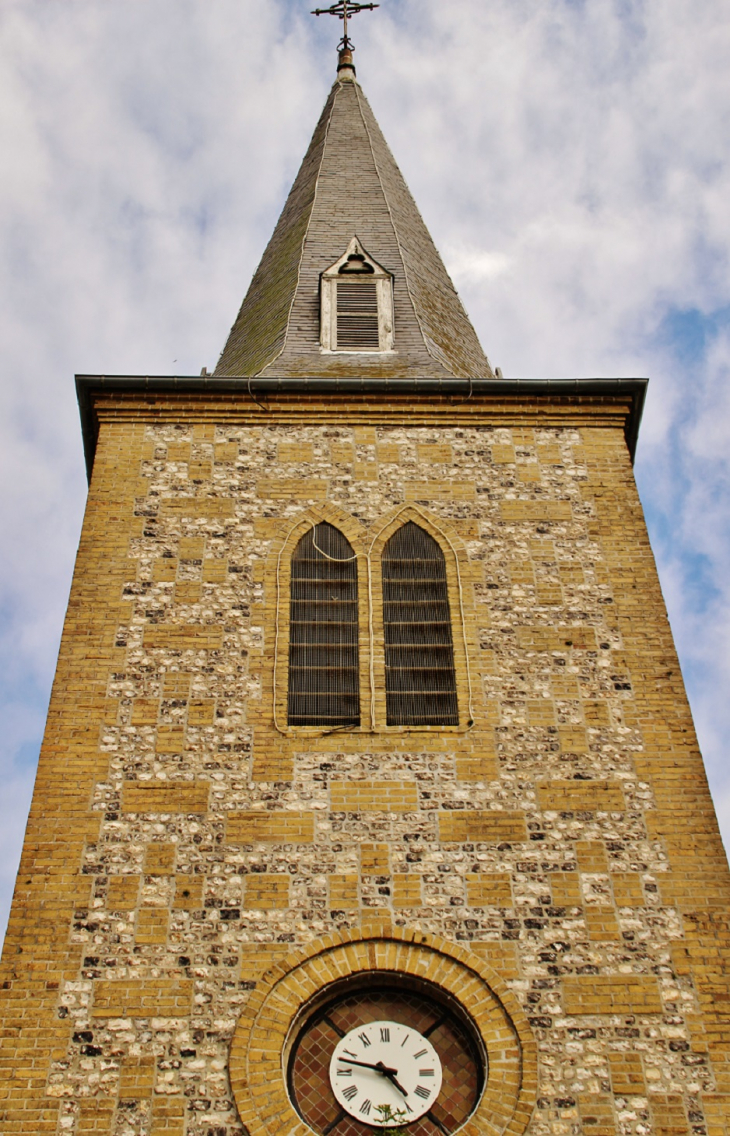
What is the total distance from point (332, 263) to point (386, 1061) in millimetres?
11564

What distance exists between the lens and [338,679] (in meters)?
11.7

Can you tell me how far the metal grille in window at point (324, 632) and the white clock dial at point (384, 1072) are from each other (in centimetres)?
286

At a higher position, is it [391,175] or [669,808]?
[391,175]

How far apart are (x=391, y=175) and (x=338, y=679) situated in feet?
43.2

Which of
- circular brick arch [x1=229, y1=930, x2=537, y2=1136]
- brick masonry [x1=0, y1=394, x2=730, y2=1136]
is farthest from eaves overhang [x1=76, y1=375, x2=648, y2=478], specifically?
circular brick arch [x1=229, y1=930, x2=537, y2=1136]

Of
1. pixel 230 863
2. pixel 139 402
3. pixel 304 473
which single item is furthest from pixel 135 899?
pixel 139 402

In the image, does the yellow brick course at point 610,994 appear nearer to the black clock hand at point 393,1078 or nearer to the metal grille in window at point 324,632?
the black clock hand at point 393,1078

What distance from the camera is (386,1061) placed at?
30.3 feet

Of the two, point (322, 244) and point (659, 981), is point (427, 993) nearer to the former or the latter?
point (659, 981)

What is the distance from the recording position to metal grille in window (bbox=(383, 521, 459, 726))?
1142cm

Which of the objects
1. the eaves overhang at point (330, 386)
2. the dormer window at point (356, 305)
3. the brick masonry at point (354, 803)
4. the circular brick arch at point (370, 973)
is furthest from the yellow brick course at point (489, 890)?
the dormer window at point (356, 305)

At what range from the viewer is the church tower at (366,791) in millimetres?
9047

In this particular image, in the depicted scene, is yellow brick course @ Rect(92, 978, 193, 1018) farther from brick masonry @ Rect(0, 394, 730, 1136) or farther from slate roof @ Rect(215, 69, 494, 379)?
slate roof @ Rect(215, 69, 494, 379)

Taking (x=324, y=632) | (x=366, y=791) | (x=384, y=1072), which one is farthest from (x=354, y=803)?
(x=384, y=1072)
